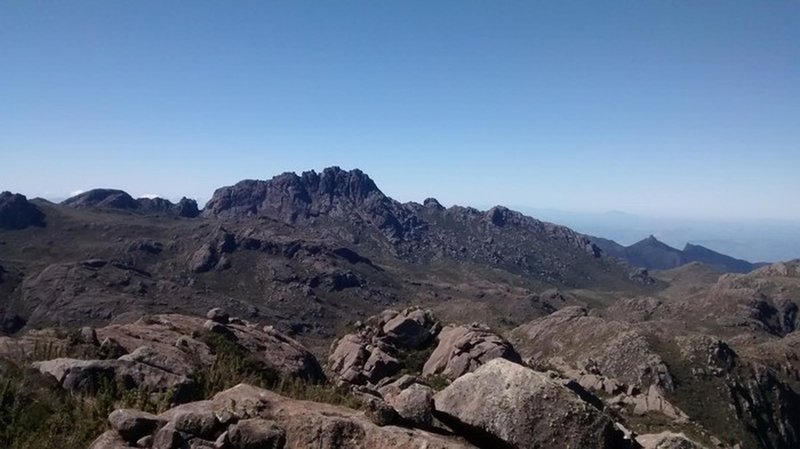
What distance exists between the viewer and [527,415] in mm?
9289

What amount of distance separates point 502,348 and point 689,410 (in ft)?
73.1

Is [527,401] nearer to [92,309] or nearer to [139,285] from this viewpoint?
[92,309]

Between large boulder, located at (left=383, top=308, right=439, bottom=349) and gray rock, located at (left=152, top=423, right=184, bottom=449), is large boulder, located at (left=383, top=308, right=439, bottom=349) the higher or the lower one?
the lower one

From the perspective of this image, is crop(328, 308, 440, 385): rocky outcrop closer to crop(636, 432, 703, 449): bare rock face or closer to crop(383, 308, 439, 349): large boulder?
crop(383, 308, 439, 349): large boulder

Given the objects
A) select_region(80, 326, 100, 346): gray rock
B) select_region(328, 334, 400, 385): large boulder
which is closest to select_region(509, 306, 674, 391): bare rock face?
select_region(328, 334, 400, 385): large boulder

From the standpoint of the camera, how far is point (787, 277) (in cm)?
15150

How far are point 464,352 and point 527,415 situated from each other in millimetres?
31142

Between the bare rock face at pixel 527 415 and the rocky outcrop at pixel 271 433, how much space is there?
20.5 inches

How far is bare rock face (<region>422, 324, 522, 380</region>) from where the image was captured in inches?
1507

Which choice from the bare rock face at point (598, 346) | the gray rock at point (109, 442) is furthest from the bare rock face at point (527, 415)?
the bare rock face at point (598, 346)

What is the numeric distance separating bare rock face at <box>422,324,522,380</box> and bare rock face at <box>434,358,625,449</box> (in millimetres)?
26786

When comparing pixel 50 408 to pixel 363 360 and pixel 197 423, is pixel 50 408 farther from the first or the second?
pixel 363 360

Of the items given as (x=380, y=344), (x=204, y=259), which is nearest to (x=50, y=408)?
(x=380, y=344)

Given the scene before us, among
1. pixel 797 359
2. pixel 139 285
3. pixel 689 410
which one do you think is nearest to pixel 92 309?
pixel 139 285
